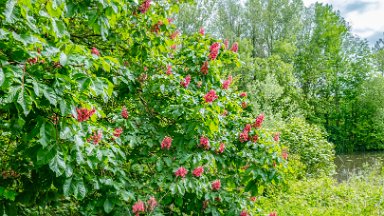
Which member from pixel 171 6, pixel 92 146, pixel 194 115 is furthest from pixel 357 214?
pixel 92 146

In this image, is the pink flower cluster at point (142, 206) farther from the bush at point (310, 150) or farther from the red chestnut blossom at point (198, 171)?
the bush at point (310, 150)

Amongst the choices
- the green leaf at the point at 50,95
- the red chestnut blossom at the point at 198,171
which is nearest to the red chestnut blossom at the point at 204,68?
the red chestnut blossom at the point at 198,171

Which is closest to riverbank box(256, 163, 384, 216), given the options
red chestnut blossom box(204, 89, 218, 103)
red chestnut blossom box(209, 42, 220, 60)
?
red chestnut blossom box(209, 42, 220, 60)

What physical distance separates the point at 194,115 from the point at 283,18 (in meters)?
24.4

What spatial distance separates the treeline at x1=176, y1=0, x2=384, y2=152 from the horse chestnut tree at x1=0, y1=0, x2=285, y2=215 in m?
17.6

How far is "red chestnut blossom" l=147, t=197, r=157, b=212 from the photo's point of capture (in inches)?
122

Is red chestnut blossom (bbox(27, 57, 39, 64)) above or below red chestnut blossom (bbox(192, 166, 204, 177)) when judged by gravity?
above

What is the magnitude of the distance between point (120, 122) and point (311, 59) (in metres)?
26.3

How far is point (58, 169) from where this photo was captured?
211 cm

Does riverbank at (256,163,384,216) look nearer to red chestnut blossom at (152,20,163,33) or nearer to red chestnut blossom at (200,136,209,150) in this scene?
red chestnut blossom at (200,136,209,150)

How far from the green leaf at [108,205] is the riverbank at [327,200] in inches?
122

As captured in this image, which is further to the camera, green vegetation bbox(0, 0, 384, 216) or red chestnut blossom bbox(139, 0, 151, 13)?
red chestnut blossom bbox(139, 0, 151, 13)

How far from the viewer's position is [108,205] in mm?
2965

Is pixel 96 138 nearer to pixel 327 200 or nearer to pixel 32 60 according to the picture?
pixel 32 60
